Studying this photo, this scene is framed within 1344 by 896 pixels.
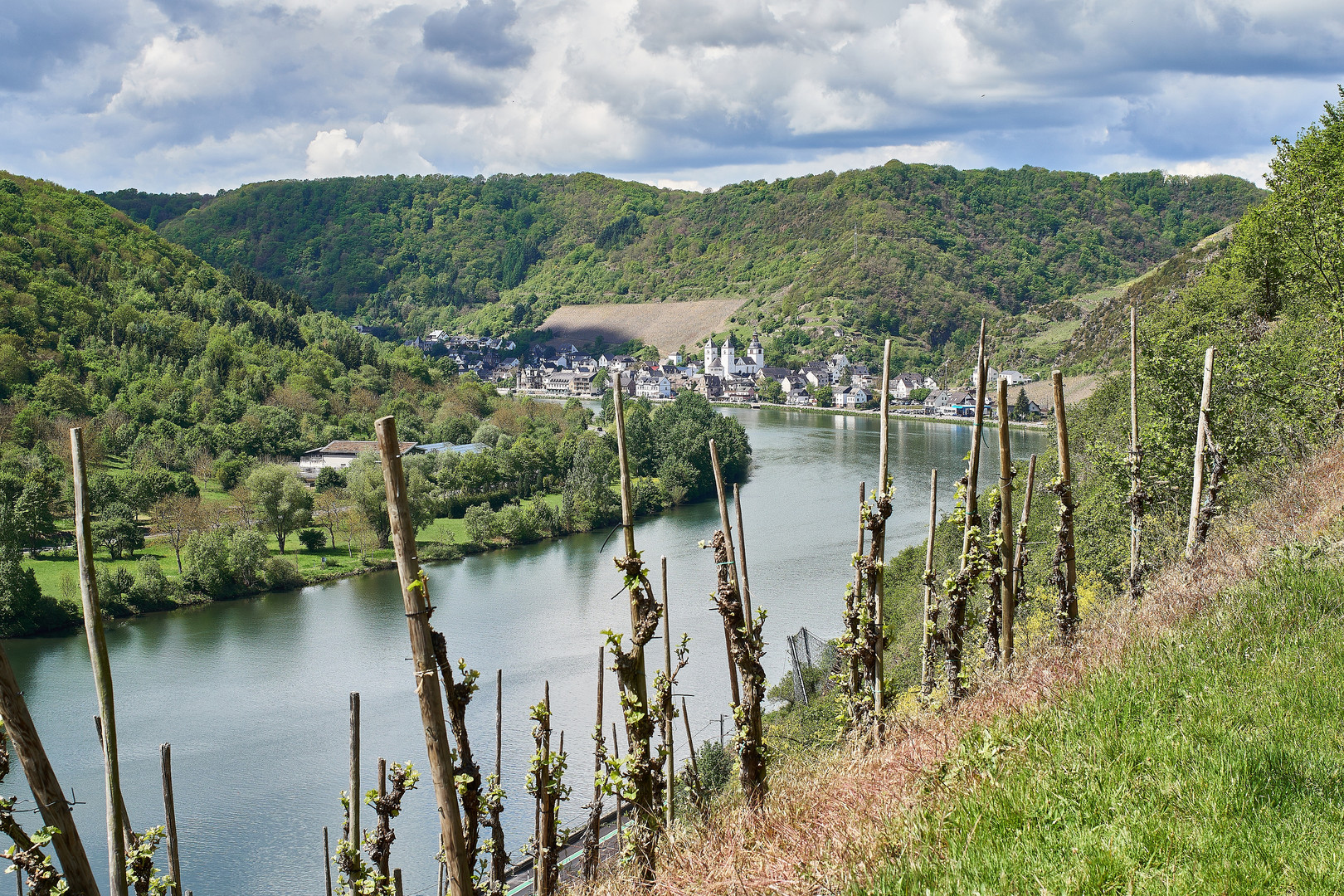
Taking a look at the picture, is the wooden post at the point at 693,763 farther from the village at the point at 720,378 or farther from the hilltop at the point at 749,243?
the hilltop at the point at 749,243

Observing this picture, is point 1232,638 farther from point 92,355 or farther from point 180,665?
point 92,355

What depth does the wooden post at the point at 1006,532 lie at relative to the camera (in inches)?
158

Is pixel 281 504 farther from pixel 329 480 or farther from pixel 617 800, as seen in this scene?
pixel 617 800

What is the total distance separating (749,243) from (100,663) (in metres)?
112

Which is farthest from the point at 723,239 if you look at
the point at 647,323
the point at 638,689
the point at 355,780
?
the point at 638,689

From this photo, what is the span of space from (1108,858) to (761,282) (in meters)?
96.6

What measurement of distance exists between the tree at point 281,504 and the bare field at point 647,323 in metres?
62.2

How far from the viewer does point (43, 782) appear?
7.27ft

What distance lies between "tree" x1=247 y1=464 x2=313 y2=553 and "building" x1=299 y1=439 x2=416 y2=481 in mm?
→ 5713

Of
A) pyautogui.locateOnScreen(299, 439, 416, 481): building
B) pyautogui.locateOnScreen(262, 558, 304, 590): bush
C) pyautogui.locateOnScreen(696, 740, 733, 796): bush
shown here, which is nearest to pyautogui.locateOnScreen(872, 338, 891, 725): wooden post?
pyautogui.locateOnScreen(696, 740, 733, 796): bush

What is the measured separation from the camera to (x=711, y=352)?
258 feet

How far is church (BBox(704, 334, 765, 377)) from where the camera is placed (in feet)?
241

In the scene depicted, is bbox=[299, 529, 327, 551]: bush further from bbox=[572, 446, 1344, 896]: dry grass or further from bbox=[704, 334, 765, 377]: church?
bbox=[704, 334, 765, 377]: church

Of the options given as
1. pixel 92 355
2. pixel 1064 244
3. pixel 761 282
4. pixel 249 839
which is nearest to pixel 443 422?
pixel 92 355
